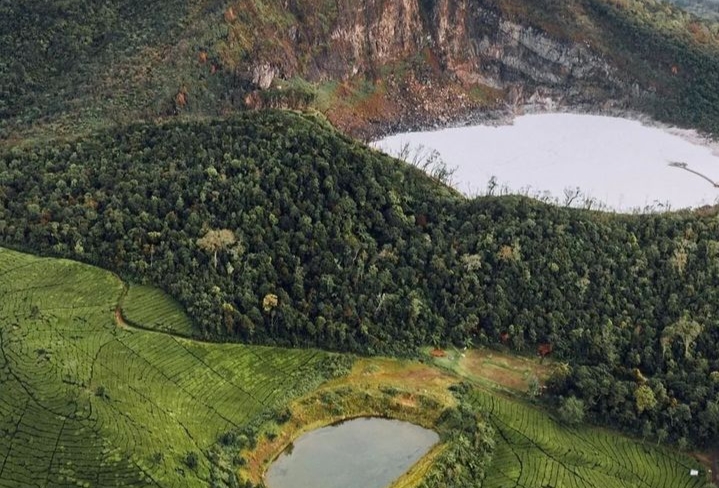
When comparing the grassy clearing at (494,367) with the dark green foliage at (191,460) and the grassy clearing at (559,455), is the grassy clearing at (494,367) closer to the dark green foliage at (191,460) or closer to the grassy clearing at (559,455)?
the grassy clearing at (559,455)

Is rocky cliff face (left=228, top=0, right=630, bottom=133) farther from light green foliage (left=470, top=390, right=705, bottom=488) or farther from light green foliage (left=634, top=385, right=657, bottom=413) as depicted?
light green foliage (left=634, top=385, right=657, bottom=413)

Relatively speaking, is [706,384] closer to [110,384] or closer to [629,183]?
[629,183]

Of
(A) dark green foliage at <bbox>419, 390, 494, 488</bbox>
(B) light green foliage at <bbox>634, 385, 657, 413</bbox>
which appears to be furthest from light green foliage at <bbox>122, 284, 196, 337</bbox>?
(B) light green foliage at <bbox>634, 385, 657, 413</bbox>

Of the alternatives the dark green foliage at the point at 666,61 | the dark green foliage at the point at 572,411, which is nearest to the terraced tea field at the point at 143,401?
the dark green foliage at the point at 572,411

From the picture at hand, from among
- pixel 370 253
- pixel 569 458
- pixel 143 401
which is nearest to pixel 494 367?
pixel 569 458

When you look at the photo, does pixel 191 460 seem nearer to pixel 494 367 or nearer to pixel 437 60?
pixel 494 367

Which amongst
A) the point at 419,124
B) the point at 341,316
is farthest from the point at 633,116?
the point at 341,316
